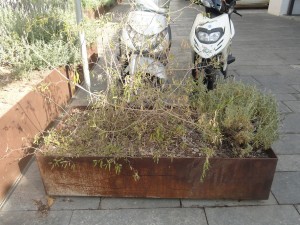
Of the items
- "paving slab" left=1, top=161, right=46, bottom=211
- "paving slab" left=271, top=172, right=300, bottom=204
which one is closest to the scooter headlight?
"paving slab" left=271, top=172, right=300, bottom=204

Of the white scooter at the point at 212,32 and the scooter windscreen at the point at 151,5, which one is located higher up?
the scooter windscreen at the point at 151,5

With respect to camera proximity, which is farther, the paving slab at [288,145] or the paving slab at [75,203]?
the paving slab at [288,145]

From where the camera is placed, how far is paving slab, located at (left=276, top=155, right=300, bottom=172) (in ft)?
8.71

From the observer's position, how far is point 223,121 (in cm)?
223

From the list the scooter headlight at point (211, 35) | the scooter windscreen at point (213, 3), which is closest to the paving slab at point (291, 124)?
the scooter headlight at point (211, 35)

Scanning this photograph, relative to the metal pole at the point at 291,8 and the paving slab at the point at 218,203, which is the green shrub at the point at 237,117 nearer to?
the paving slab at the point at 218,203

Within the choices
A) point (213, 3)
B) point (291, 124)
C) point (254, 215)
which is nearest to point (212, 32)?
point (213, 3)

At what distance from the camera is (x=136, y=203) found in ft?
7.54

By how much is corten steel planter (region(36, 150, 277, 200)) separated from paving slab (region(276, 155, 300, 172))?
1.88ft

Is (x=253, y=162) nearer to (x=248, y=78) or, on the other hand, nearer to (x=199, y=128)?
(x=199, y=128)

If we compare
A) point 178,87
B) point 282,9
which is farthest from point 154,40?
point 282,9

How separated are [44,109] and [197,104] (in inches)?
66.3

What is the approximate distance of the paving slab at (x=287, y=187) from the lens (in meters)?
2.32

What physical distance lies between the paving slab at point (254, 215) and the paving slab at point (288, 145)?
2.62 ft
